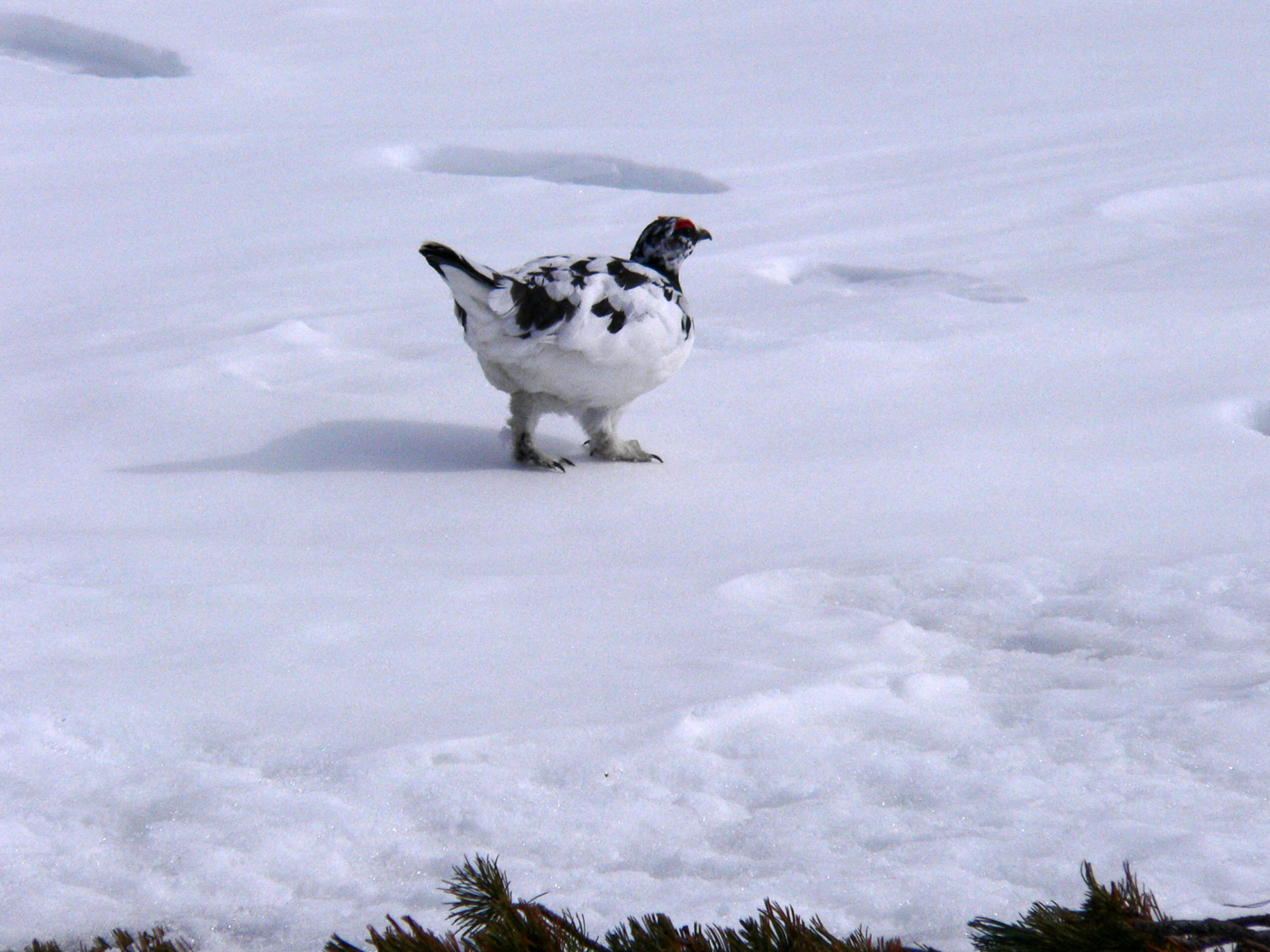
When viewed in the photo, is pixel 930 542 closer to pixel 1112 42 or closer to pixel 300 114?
pixel 300 114

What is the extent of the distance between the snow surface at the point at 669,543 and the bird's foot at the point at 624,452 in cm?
6

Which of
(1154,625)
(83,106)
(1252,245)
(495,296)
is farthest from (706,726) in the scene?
(83,106)

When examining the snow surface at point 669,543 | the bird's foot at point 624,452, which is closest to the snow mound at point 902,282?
the snow surface at point 669,543

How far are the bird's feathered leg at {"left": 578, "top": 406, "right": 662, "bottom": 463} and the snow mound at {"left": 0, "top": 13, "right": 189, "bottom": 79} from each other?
7251 mm

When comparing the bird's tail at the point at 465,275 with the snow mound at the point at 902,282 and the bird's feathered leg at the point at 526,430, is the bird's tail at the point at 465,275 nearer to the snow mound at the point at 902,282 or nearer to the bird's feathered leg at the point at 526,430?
the bird's feathered leg at the point at 526,430

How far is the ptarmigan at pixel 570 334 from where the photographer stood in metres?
3.43

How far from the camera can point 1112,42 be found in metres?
9.20

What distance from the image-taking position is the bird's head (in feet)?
13.1

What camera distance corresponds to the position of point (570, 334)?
3.39 metres

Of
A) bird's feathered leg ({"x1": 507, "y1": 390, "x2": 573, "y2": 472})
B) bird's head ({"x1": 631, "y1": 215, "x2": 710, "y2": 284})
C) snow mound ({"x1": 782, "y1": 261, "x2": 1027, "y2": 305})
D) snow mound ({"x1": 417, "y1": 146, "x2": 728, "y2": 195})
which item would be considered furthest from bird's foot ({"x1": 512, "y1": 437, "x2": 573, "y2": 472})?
snow mound ({"x1": 417, "y1": 146, "x2": 728, "y2": 195})

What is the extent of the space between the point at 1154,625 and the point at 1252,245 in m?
3.41

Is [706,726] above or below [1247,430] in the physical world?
below

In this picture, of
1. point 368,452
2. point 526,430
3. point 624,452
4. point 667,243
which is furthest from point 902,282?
point 368,452

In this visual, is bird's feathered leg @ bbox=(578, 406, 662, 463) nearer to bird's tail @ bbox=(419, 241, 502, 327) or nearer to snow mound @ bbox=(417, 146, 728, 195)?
bird's tail @ bbox=(419, 241, 502, 327)
